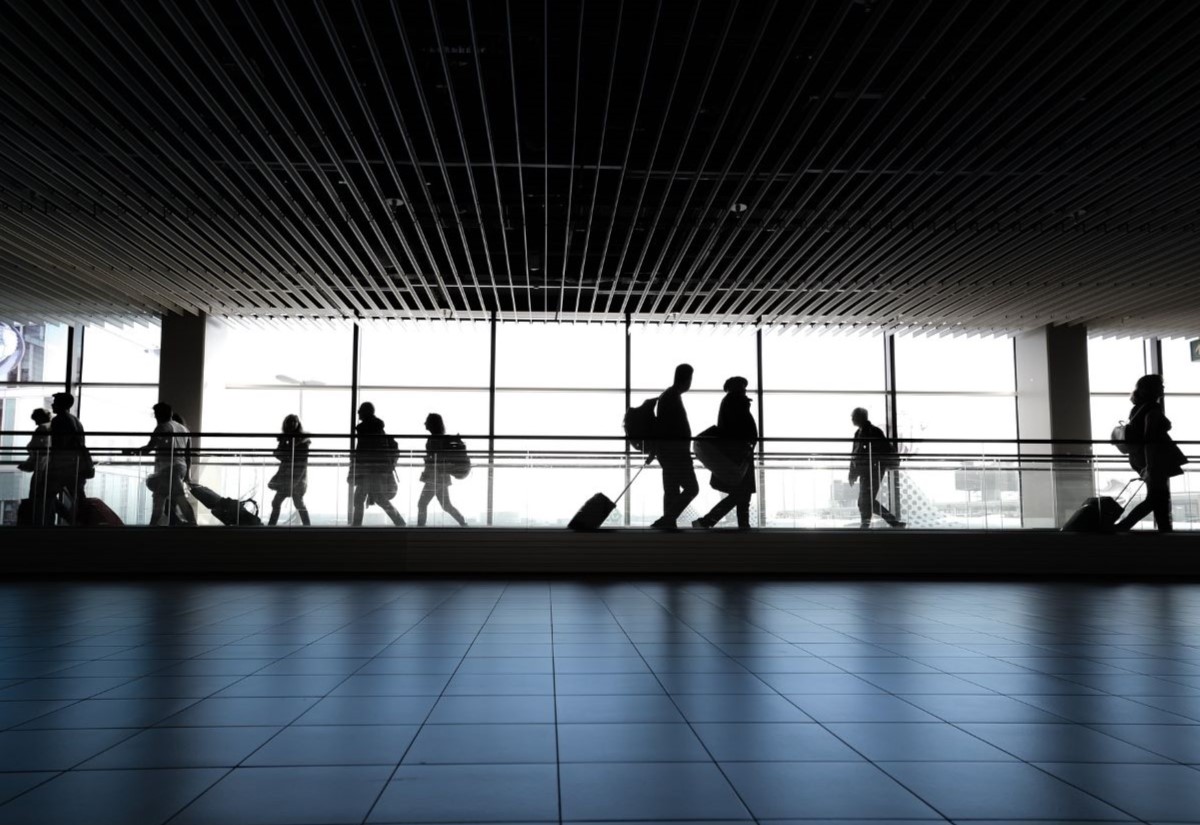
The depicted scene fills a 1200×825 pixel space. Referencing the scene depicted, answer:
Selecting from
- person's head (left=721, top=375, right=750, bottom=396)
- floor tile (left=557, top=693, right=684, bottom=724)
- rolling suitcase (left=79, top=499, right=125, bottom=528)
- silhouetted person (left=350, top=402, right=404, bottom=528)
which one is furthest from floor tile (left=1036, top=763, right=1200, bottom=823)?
rolling suitcase (left=79, top=499, right=125, bottom=528)

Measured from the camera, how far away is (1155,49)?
19.4 ft

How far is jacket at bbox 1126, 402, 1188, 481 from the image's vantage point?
9.80m

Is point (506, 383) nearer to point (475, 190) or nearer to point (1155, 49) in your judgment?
point (475, 190)

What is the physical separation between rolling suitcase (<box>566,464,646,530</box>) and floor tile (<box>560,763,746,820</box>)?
704cm

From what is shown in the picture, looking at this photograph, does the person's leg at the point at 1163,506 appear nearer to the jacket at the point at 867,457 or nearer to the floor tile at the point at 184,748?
the jacket at the point at 867,457

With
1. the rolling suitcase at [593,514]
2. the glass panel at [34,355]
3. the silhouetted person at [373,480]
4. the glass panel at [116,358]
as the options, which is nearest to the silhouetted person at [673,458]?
the rolling suitcase at [593,514]

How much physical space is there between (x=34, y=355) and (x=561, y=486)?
11.1 metres

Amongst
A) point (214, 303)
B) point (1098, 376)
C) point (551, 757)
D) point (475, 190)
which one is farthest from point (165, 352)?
point (1098, 376)

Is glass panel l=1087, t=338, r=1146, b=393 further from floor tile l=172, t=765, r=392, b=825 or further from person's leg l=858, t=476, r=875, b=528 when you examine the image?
floor tile l=172, t=765, r=392, b=825

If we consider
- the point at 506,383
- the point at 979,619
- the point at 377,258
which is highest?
the point at 377,258

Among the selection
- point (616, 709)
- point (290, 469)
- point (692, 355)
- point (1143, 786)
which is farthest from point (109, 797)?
point (692, 355)

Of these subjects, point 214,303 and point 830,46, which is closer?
point 830,46

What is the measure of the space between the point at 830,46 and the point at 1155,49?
77.9 inches

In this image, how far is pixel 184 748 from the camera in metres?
2.56
